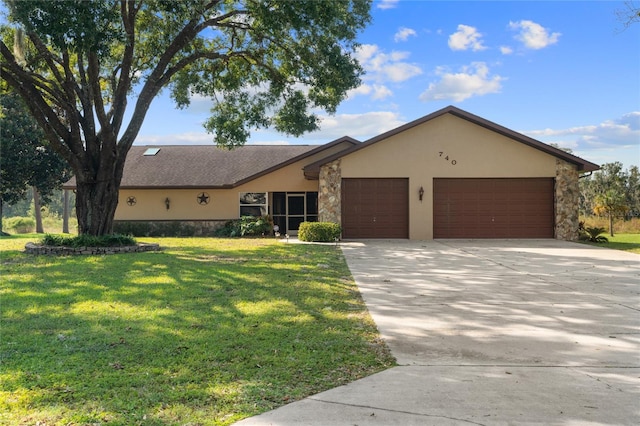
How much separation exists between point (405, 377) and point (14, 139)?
104 ft

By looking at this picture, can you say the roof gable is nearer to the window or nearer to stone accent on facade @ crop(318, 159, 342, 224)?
stone accent on facade @ crop(318, 159, 342, 224)

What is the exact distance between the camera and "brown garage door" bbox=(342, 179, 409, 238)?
18562mm

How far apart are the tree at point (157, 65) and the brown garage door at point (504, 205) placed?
6.26m

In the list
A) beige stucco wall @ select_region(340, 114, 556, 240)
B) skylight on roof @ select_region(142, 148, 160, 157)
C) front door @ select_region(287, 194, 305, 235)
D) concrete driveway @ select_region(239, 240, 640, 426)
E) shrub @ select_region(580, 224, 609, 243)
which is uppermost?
skylight on roof @ select_region(142, 148, 160, 157)

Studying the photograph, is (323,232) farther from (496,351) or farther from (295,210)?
(496,351)

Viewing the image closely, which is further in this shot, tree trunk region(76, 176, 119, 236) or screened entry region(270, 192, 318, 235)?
screened entry region(270, 192, 318, 235)

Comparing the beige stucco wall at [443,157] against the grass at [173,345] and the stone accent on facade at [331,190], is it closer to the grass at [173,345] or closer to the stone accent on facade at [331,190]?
the stone accent on facade at [331,190]

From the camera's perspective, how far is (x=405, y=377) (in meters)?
3.94

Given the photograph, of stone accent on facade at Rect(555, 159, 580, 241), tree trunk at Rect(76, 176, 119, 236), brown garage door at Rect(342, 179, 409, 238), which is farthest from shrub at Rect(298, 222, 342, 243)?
stone accent on facade at Rect(555, 159, 580, 241)

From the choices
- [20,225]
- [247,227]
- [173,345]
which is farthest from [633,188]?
[20,225]

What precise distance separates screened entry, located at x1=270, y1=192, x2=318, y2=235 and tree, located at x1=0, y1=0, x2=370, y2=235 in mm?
4488

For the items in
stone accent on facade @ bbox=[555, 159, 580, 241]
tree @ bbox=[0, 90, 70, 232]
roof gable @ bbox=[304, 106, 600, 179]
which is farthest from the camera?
tree @ bbox=[0, 90, 70, 232]

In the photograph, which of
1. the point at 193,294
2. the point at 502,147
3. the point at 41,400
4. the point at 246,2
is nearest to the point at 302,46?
the point at 246,2

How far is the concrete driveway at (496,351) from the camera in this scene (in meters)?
3.26
